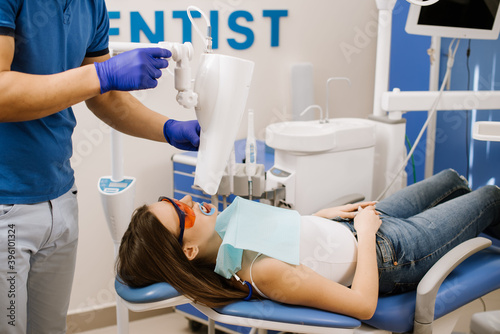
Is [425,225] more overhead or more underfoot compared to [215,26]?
more underfoot

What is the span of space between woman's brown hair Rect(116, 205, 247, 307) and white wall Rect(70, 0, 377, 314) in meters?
1.03

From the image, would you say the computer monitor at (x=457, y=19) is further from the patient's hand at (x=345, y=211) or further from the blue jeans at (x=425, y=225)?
the patient's hand at (x=345, y=211)

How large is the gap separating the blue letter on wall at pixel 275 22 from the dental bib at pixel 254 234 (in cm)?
130

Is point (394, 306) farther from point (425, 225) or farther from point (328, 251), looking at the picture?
point (425, 225)

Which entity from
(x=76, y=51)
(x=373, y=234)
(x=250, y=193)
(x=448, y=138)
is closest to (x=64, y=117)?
(x=76, y=51)

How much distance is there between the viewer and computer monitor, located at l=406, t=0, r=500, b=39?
2039 millimetres

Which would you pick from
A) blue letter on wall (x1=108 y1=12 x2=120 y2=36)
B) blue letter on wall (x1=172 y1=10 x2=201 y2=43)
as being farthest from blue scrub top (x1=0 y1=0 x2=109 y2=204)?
blue letter on wall (x1=172 y1=10 x2=201 y2=43)

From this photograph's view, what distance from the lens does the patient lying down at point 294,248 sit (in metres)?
1.34

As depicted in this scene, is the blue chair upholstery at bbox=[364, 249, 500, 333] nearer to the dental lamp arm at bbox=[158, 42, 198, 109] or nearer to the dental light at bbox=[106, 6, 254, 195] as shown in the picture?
the dental light at bbox=[106, 6, 254, 195]

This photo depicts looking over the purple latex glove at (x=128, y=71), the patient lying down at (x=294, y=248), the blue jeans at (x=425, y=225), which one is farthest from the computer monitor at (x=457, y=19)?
the purple latex glove at (x=128, y=71)

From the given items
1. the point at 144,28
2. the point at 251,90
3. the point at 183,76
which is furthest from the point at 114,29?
the point at 183,76

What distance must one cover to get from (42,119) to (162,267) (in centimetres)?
48

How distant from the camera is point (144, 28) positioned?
2.30 metres

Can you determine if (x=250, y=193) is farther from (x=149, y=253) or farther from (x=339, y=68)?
(x=339, y=68)
